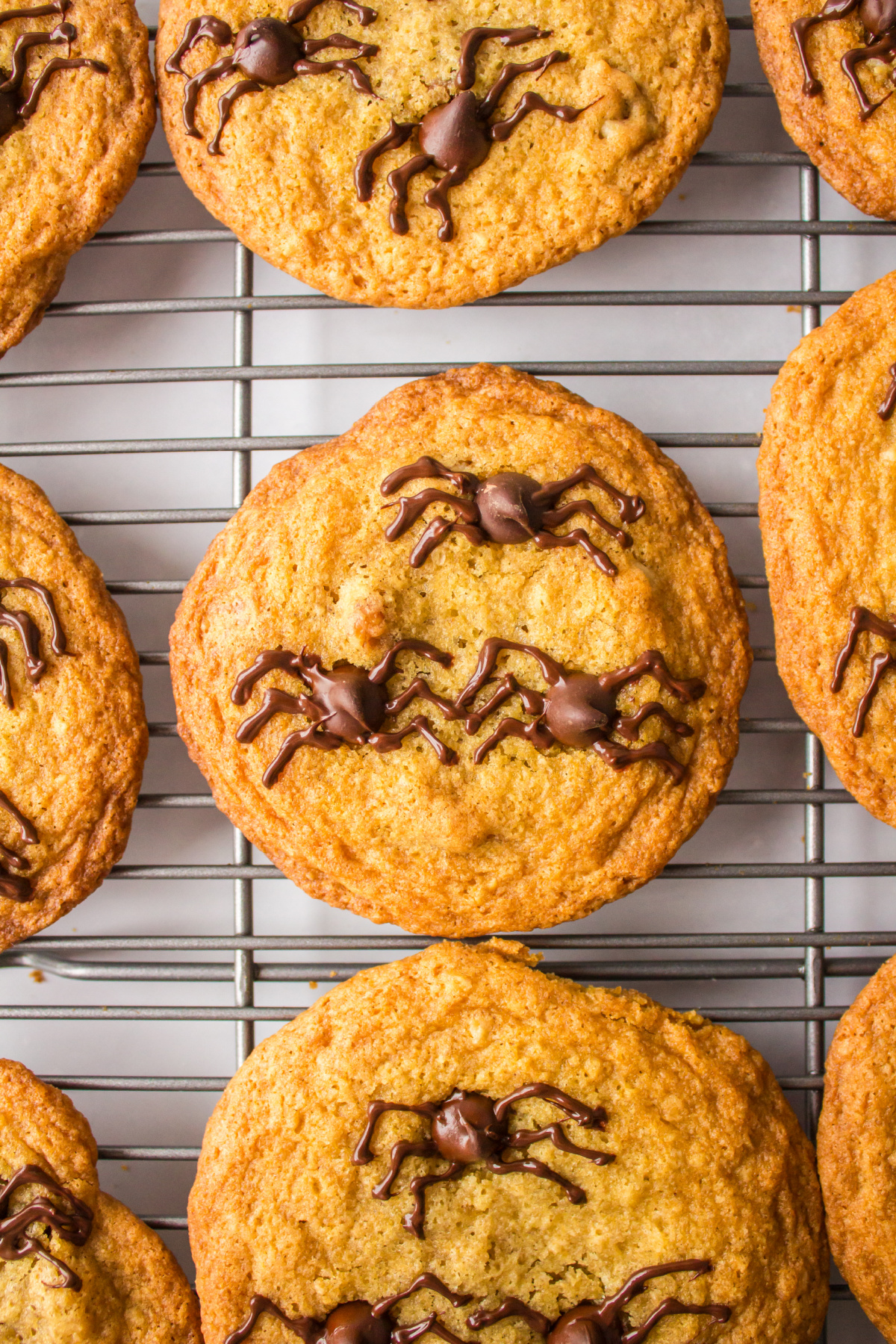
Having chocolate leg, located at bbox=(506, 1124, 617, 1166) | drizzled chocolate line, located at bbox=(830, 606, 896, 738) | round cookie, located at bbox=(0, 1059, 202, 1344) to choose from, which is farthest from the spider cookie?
drizzled chocolate line, located at bbox=(830, 606, 896, 738)

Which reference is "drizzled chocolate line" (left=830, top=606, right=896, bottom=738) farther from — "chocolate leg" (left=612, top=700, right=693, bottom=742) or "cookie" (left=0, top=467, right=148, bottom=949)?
"cookie" (left=0, top=467, right=148, bottom=949)

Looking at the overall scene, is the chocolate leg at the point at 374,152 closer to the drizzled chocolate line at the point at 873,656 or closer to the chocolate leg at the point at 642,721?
the chocolate leg at the point at 642,721

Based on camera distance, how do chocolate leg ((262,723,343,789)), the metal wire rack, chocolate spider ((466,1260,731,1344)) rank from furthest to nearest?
1. the metal wire rack
2. chocolate leg ((262,723,343,789))
3. chocolate spider ((466,1260,731,1344))

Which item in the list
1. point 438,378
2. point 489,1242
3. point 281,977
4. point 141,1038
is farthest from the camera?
point 141,1038

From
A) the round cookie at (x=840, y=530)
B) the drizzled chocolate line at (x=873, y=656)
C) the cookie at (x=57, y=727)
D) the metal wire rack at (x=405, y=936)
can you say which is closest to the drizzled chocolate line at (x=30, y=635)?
the cookie at (x=57, y=727)

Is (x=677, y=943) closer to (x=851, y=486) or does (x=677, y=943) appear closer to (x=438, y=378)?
(x=851, y=486)

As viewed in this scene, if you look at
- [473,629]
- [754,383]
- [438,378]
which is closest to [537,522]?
[473,629]
